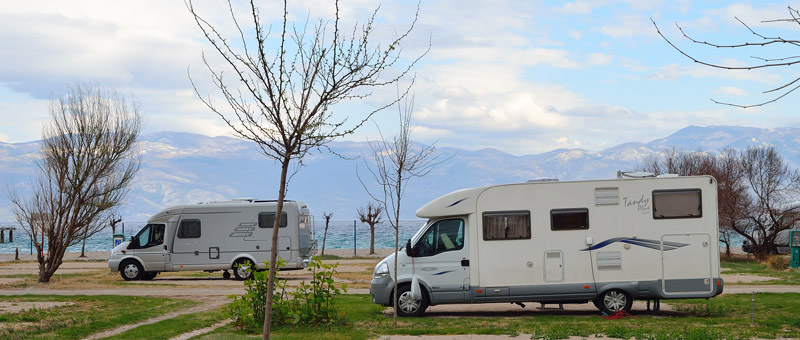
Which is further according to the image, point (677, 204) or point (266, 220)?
point (266, 220)

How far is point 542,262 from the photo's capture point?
16.1m

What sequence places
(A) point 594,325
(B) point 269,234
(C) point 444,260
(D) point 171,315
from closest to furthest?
1. (A) point 594,325
2. (C) point 444,260
3. (D) point 171,315
4. (B) point 269,234

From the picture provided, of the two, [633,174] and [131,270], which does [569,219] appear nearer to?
[633,174]

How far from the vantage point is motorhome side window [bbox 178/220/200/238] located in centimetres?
2719

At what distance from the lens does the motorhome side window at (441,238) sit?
16.5 m

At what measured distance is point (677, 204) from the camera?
16016mm

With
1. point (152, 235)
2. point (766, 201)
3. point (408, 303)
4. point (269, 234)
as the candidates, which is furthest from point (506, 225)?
point (766, 201)

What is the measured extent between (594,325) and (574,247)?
2.10 meters

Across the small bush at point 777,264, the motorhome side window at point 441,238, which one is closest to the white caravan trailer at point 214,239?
the motorhome side window at point 441,238

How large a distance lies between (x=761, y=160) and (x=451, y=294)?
37.8 meters

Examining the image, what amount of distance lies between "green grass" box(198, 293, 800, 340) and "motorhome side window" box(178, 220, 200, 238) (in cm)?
1078

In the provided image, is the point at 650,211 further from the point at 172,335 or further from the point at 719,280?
the point at 172,335

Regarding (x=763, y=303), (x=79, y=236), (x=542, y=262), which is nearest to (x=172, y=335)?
(x=542, y=262)

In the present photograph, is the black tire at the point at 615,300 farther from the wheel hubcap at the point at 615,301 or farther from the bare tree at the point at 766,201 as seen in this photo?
the bare tree at the point at 766,201
